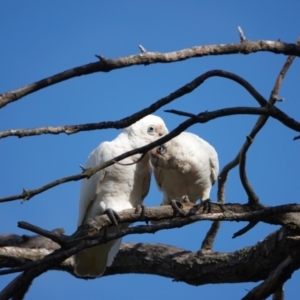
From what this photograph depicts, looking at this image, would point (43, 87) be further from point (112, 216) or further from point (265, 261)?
point (265, 261)

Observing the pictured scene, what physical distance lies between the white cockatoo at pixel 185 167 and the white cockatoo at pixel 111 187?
18 centimetres

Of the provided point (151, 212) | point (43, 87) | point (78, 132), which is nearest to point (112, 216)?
point (151, 212)

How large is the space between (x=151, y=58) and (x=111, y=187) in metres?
2.85

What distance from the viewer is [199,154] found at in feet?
19.2

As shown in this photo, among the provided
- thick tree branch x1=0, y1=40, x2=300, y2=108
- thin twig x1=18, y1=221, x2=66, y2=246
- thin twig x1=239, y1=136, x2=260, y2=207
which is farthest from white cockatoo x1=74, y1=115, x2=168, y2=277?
thick tree branch x1=0, y1=40, x2=300, y2=108

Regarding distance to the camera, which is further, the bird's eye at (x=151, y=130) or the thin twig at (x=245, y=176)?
the bird's eye at (x=151, y=130)

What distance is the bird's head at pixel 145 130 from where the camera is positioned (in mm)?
5859

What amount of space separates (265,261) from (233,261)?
1.32 ft

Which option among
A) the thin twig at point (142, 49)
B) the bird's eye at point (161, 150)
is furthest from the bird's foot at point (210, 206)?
the bird's eye at point (161, 150)

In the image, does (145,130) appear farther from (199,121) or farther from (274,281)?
(199,121)

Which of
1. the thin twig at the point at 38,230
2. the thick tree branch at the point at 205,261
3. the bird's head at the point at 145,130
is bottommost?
the thin twig at the point at 38,230

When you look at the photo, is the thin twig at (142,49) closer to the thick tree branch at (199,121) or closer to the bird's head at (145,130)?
the thick tree branch at (199,121)

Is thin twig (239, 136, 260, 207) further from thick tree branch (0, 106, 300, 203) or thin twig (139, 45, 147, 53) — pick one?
thin twig (139, 45, 147, 53)

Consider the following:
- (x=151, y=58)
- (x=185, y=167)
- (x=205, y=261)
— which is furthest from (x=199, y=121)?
(x=185, y=167)
